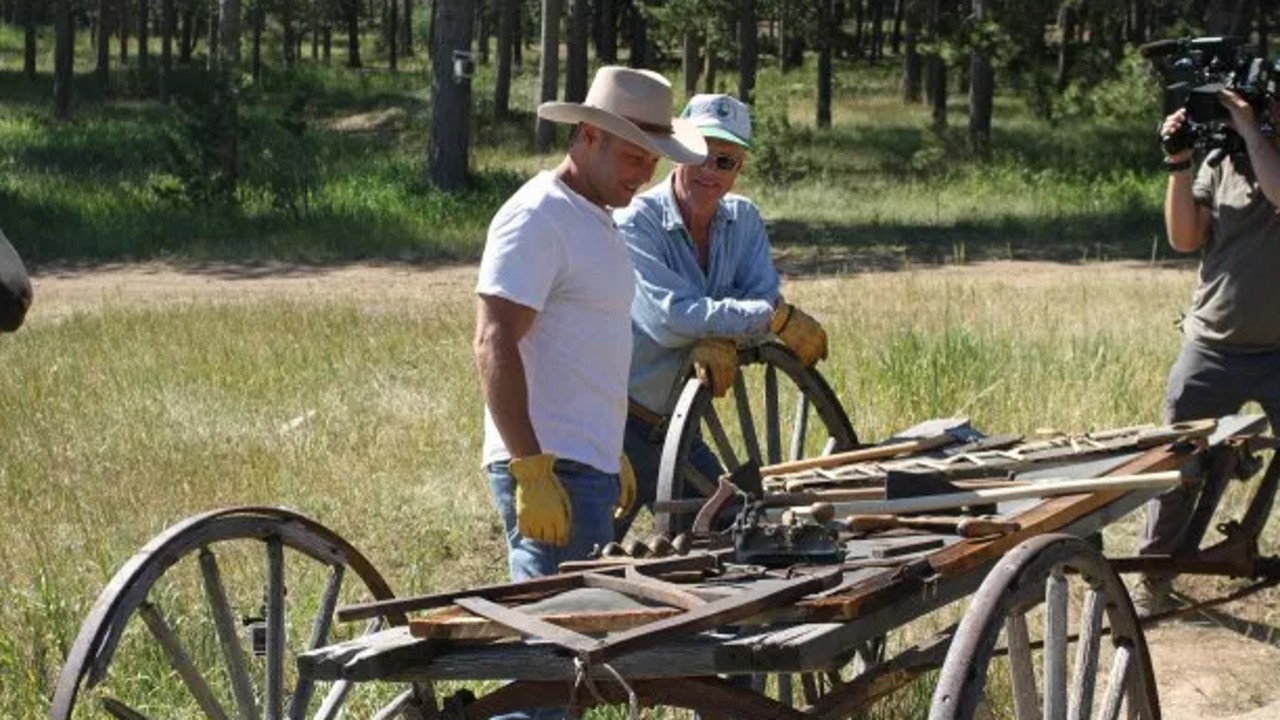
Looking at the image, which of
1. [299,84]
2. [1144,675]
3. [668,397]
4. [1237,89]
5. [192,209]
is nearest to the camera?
[1144,675]

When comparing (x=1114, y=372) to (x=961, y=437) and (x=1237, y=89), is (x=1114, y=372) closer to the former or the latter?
(x=1237, y=89)

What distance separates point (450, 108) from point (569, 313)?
21762mm

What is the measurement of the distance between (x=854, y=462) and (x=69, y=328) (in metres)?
9.85

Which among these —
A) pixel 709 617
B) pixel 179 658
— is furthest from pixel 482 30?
pixel 709 617

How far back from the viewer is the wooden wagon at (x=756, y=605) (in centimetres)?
365

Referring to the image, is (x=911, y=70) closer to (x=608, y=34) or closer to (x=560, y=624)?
(x=608, y=34)

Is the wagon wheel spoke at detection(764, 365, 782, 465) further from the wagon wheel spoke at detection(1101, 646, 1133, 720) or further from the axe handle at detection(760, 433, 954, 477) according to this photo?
the wagon wheel spoke at detection(1101, 646, 1133, 720)

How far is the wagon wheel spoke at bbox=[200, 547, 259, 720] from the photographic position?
167 inches

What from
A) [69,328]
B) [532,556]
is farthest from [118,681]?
[69,328]

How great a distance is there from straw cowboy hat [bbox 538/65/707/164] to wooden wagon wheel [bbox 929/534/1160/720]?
5.01 feet

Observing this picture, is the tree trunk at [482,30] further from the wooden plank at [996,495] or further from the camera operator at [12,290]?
the camera operator at [12,290]

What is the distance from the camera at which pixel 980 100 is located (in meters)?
31.7

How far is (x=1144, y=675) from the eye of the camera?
14.3 feet

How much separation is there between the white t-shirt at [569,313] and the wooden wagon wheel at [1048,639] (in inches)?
52.5
